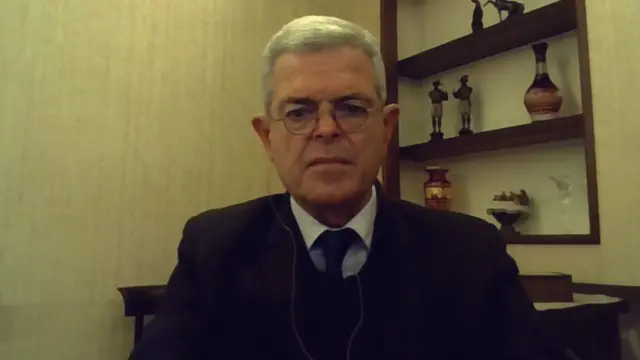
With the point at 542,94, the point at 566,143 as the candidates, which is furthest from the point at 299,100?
the point at 566,143

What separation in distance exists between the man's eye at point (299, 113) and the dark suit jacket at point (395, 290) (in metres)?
0.19

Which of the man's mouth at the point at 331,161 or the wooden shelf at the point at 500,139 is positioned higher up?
the wooden shelf at the point at 500,139

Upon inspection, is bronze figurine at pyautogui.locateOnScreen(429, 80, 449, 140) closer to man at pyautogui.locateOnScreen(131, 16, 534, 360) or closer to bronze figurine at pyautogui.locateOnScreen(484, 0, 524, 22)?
bronze figurine at pyautogui.locateOnScreen(484, 0, 524, 22)

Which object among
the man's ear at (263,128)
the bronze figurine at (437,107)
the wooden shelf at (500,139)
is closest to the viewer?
the man's ear at (263,128)

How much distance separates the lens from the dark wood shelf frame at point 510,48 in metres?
1.80

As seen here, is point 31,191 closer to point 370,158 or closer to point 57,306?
point 57,306

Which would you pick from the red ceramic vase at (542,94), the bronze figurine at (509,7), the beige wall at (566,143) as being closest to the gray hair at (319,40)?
the beige wall at (566,143)

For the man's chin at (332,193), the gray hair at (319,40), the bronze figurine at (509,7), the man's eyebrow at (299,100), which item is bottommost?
the man's chin at (332,193)

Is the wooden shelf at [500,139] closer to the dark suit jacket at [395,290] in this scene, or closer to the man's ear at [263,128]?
the dark suit jacket at [395,290]

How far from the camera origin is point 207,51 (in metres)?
2.33

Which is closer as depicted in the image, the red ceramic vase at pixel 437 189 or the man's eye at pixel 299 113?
the man's eye at pixel 299 113

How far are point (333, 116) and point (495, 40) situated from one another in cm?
173

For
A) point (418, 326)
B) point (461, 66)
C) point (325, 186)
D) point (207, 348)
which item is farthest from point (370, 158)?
point (461, 66)

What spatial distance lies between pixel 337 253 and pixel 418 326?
0.18m
